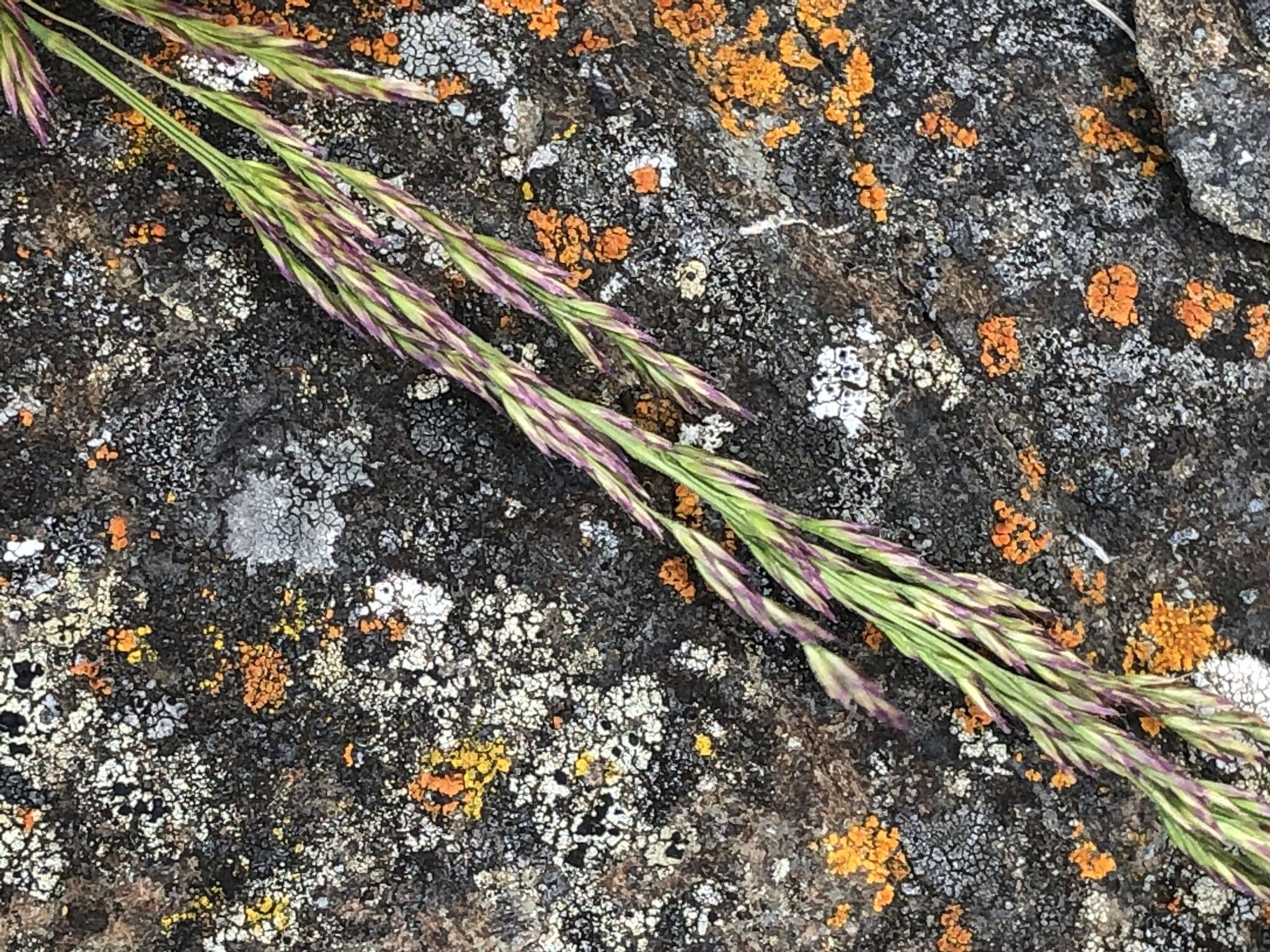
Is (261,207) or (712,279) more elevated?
(261,207)

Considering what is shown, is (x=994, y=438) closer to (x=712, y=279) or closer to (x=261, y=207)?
(x=712, y=279)

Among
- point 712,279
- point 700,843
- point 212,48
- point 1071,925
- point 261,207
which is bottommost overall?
point 1071,925

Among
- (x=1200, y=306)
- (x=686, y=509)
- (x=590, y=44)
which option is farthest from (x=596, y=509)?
(x=1200, y=306)

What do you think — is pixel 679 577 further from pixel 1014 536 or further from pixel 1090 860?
pixel 1090 860

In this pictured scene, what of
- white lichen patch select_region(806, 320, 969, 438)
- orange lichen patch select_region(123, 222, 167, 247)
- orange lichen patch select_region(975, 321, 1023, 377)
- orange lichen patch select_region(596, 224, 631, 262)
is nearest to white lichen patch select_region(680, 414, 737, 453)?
white lichen patch select_region(806, 320, 969, 438)

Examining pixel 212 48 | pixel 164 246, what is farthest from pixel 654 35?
pixel 164 246

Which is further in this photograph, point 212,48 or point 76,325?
point 76,325

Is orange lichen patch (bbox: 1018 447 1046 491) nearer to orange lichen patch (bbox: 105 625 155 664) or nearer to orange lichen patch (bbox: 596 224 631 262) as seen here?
orange lichen patch (bbox: 596 224 631 262)
